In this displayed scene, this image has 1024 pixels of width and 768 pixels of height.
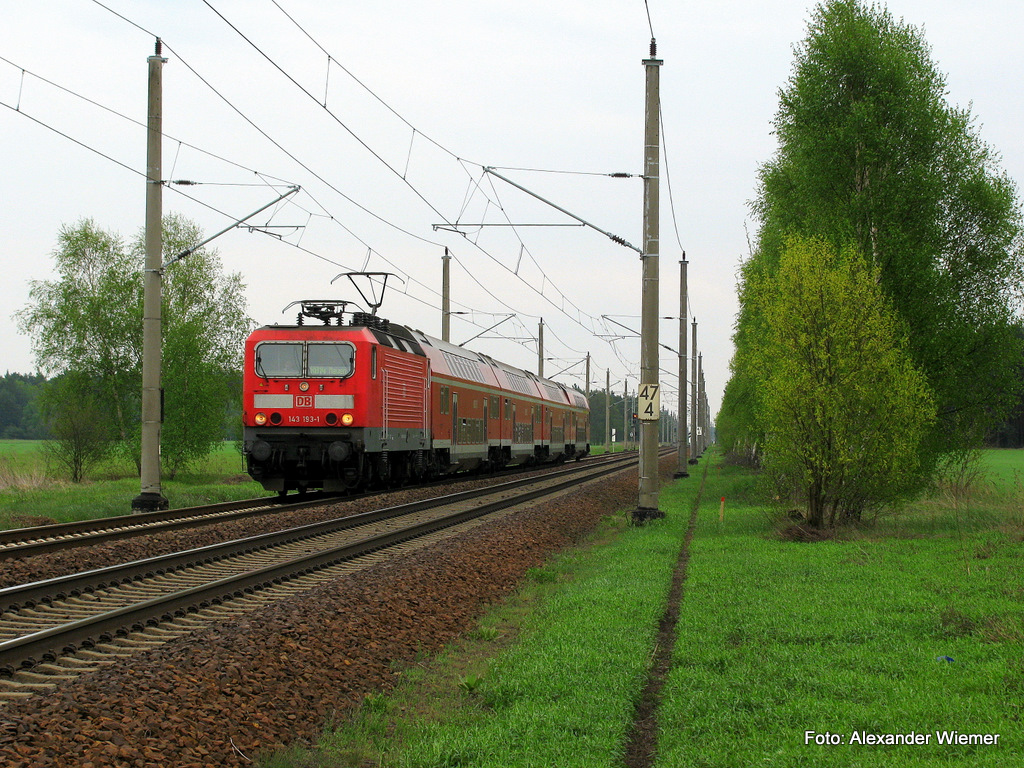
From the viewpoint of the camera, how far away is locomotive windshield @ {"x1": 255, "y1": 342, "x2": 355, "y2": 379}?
2027cm

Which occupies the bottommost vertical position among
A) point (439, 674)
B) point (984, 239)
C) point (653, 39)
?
point (439, 674)

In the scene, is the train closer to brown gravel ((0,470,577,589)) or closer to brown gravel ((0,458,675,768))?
brown gravel ((0,470,577,589))

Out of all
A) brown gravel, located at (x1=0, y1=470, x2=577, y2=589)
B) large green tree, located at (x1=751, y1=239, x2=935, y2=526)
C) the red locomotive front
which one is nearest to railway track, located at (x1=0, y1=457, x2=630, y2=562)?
brown gravel, located at (x1=0, y1=470, x2=577, y2=589)

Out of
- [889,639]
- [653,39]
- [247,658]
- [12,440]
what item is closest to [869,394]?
[653,39]

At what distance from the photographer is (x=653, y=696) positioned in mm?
6605

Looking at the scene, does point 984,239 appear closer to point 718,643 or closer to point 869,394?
point 869,394

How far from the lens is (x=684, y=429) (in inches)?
1437

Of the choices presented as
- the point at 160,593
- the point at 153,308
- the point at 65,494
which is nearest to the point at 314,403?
the point at 153,308

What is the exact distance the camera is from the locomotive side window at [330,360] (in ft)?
66.3

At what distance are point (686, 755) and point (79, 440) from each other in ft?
102

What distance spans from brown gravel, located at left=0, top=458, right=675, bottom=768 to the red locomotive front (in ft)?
30.7

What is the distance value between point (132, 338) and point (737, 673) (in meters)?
35.8

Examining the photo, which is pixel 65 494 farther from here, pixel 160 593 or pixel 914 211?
pixel 914 211

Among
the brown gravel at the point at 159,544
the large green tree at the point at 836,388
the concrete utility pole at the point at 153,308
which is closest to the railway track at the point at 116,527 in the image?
the brown gravel at the point at 159,544
